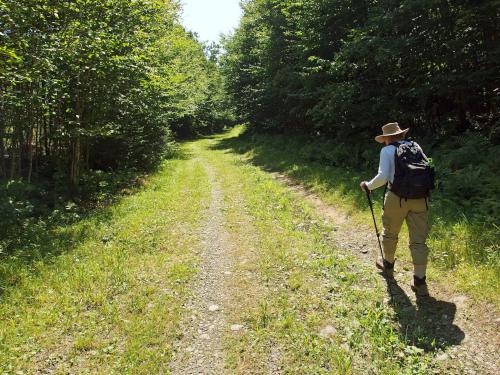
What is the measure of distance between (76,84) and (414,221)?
36.8ft

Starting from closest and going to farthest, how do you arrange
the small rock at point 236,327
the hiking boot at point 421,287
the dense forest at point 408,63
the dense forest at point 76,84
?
the small rock at point 236,327
the hiking boot at point 421,287
the dense forest at point 76,84
the dense forest at point 408,63

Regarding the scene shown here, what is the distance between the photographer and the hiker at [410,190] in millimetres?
5535

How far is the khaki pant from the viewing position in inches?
222

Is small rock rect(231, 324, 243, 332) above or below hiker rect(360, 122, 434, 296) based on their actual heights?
below

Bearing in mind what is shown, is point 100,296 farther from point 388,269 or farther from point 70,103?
point 70,103

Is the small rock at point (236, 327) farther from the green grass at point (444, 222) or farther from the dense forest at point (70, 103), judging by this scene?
the dense forest at point (70, 103)

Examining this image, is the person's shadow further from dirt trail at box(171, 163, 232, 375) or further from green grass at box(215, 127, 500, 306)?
dirt trail at box(171, 163, 232, 375)

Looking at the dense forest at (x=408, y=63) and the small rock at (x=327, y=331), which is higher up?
the dense forest at (x=408, y=63)

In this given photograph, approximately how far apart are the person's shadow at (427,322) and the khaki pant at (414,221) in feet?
1.52

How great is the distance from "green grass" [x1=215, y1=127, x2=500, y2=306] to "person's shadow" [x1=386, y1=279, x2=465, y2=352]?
649 mm

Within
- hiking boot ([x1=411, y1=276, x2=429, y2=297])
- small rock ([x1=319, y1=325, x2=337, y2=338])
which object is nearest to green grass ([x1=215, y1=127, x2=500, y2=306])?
hiking boot ([x1=411, y1=276, x2=429, y2=297])

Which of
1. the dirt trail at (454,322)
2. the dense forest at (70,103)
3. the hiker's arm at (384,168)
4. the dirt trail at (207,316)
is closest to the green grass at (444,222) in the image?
the dirt trail at (454,322)

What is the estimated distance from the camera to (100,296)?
6.17 meters

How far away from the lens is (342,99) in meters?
15.1
